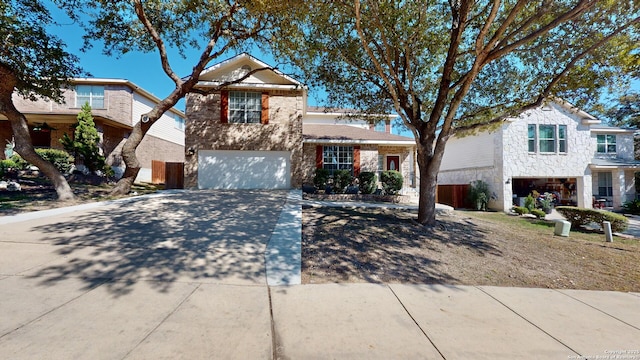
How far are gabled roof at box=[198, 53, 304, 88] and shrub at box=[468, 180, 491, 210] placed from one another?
11861mm

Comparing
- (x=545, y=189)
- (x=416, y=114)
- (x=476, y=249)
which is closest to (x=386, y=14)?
(x=416, y=114)

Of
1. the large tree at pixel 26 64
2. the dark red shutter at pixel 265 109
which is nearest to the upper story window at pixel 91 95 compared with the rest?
the large tree at pixel 26 64

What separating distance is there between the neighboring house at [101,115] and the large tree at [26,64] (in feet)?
20.0

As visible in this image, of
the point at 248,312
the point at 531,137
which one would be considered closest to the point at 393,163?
the point at 531,137

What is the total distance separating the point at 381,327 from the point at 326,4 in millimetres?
7008

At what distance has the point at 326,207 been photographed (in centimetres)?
976

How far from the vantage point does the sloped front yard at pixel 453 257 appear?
4.36 meters

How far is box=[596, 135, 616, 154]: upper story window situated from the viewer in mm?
17625

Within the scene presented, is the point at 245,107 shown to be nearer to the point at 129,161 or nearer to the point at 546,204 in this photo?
the point at 129,161

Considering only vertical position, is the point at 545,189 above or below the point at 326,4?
below

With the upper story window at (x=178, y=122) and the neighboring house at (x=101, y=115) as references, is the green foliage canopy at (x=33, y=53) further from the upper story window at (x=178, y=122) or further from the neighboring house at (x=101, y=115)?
the upper story window at (x=178, y=122)

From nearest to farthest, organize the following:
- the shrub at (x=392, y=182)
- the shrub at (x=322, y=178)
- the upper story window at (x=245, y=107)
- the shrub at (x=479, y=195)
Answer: the shrub at (x=392, y=182) → the shrub at (x=322, y=178) → the upper story window at (x=245, y=107) → the shrub at (x=479, y=195)

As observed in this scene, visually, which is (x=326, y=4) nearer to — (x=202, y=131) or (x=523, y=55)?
(x=523, y=55)

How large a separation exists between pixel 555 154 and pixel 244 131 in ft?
59.8
